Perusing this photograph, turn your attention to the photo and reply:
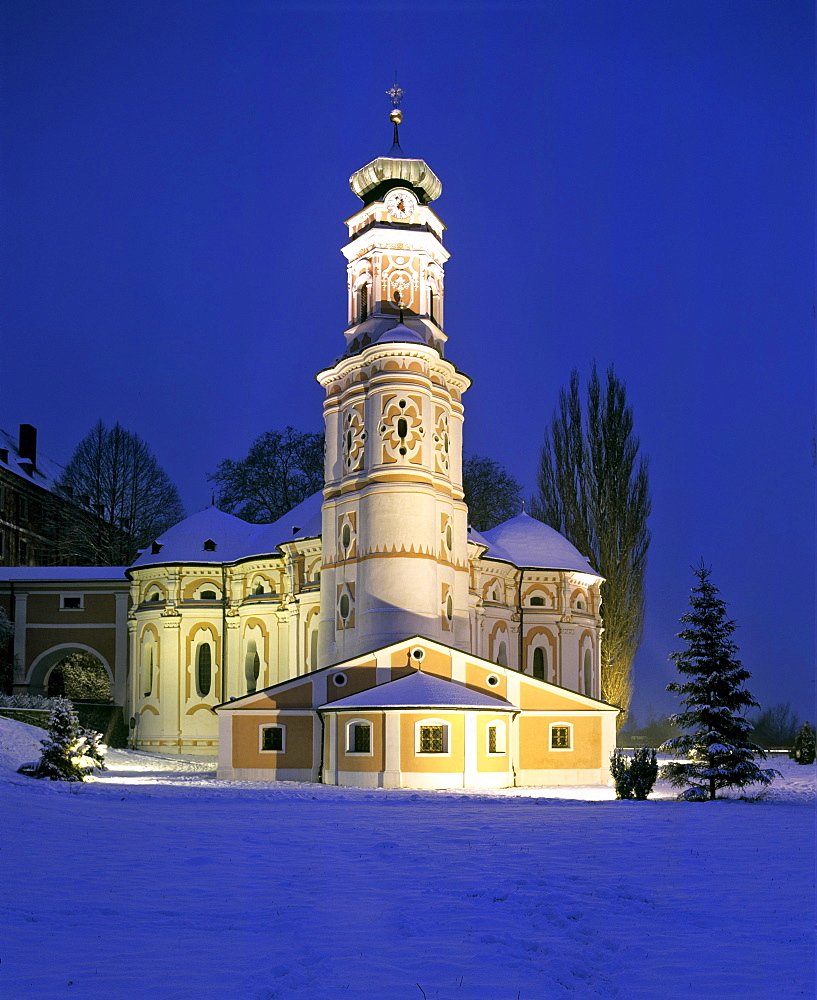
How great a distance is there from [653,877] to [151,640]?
3788 centimetres

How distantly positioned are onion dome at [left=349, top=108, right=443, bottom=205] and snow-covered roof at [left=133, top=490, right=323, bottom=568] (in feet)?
41.1

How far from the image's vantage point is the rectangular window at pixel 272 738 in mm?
34156

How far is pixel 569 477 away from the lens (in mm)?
55531

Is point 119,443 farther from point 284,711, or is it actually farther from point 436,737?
point 436,737

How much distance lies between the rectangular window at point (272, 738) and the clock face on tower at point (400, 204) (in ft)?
65.6

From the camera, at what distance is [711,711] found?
26.2m

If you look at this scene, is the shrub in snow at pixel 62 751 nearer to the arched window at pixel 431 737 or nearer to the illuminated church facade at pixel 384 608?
the illuminated church facade at pixel 384 608

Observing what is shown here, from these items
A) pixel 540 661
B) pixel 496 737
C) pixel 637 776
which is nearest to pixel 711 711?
pixel 637 776

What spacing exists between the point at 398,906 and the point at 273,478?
49625 mm

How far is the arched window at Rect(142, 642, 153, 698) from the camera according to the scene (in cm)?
4766

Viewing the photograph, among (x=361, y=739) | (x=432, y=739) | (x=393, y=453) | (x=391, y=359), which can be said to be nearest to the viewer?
(x=432, y=739)

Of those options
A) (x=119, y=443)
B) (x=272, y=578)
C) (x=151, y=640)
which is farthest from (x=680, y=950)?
(x=119, y=443)

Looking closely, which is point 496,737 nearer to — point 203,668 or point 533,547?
point 533,547

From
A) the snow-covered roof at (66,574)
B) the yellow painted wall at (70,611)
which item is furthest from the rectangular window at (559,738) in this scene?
the yellow painted wall at (70,611)
